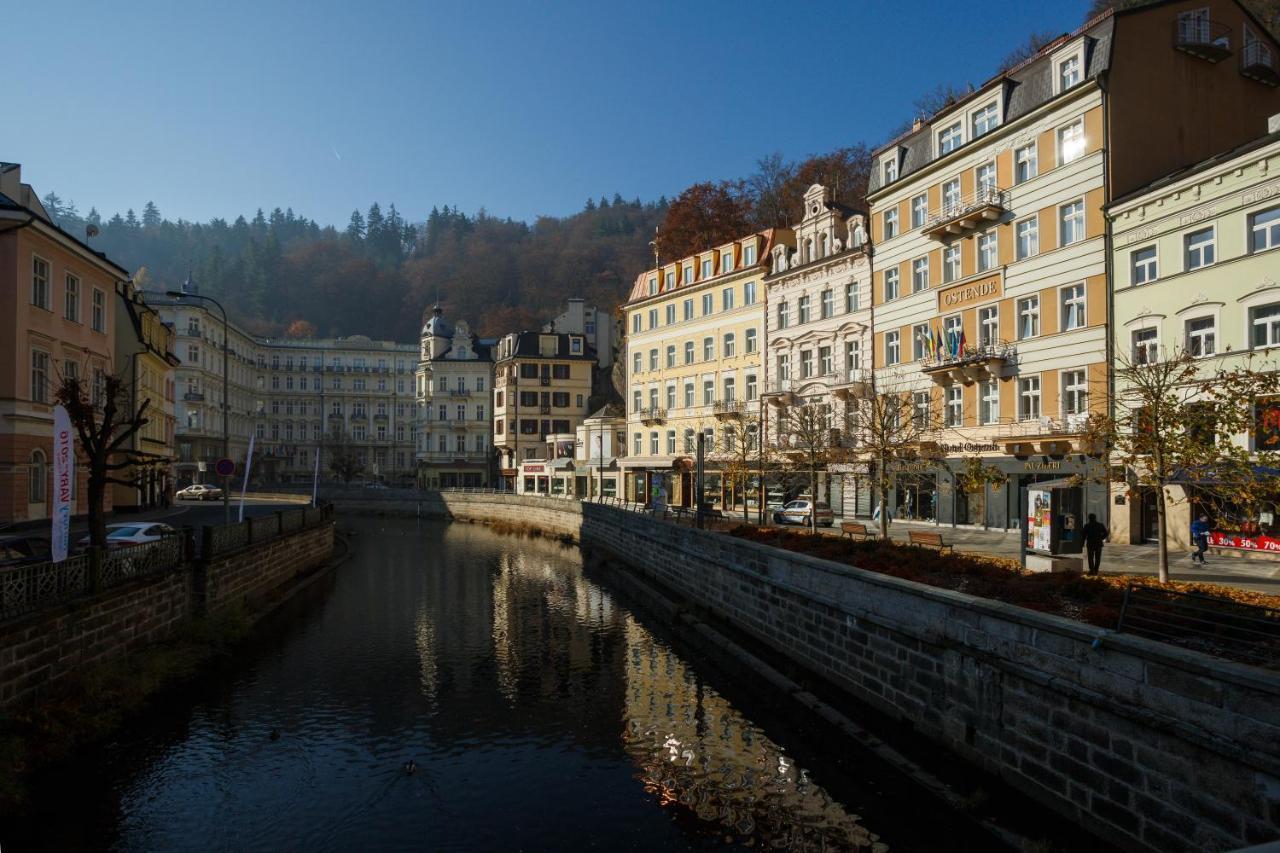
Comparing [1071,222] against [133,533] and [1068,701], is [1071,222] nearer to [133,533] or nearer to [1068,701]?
[1068,701]

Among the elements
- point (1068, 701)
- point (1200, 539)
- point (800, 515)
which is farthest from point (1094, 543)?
point (800, 515)

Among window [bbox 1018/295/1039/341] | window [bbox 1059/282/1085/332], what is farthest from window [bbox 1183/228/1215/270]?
window [bbox 1018/295/1039/341]

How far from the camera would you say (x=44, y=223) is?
32281 millimetres

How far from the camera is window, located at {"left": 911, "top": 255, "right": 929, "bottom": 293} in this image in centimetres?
3881

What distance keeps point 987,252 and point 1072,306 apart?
517cm

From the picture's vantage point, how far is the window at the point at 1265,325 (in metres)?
24.5

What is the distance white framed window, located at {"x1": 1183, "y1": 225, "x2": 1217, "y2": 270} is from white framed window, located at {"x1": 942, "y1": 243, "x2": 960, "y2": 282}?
10620 millimetres

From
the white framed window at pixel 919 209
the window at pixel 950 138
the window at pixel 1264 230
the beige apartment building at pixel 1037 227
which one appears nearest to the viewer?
the window at pixel 1264 230

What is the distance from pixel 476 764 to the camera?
1432cm

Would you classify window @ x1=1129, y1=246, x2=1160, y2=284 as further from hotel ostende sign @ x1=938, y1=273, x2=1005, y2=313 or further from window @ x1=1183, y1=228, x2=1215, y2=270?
hotel ostende sign @ x1=938, y1=273, x2=1005, y2=313

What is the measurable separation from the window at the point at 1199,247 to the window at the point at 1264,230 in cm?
122

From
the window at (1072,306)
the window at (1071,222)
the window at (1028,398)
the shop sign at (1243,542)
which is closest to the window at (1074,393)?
the window at (1028,398)

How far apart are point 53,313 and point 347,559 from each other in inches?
663

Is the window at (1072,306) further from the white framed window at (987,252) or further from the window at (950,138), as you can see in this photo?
the window at (950,138)
